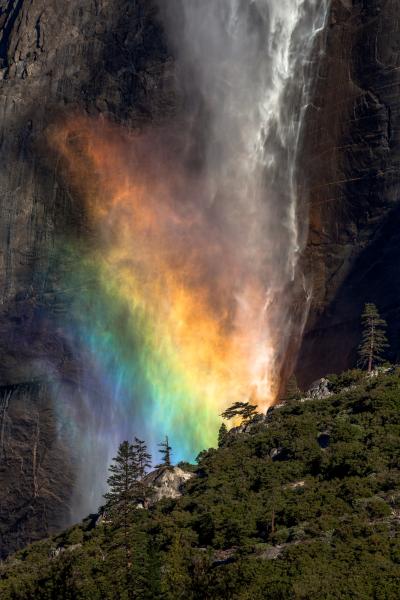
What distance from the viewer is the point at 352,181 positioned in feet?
214

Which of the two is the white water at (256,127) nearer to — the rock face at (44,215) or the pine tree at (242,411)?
the rock face at (44,215)

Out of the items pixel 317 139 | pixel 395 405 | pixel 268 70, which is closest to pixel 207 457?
pixel 395 405

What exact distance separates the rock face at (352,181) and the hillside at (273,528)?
39.3ft

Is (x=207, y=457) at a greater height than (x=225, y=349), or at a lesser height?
lesser

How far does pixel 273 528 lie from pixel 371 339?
21914 millimetres

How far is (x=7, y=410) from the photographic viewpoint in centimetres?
7762

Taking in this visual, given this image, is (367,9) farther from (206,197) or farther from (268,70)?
(206,197)

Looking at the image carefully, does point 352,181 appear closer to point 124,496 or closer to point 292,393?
point 292,393

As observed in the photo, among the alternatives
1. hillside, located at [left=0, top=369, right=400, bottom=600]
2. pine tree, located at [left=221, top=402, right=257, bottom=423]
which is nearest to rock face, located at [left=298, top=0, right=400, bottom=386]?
pine tree, located at [left=221, top=402, right=257, bottom=423]

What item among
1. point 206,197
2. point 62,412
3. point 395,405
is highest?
point 206,197

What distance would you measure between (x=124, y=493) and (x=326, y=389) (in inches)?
587

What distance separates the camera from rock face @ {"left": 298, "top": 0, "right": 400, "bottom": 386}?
62156 millimetres

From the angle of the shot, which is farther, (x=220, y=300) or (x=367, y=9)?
(x=220, y=300)

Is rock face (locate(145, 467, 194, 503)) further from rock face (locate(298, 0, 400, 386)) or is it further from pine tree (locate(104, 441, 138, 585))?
rock face (locate(298, 0, 400, 386))
